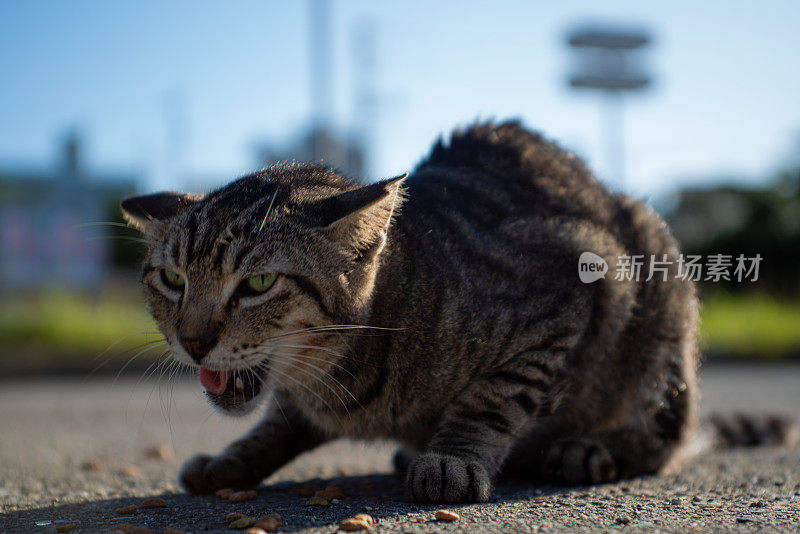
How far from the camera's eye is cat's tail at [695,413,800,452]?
13.2 ft

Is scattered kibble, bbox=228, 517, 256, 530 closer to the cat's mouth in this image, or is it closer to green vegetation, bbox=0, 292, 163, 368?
the cat's mouth

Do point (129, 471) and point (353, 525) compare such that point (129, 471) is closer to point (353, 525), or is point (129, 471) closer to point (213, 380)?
point (213, 380)

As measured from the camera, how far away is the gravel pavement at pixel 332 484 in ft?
6.85

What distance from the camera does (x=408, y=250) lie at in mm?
2713

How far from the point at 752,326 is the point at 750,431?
26.4ft

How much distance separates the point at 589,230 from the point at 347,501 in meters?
1.48

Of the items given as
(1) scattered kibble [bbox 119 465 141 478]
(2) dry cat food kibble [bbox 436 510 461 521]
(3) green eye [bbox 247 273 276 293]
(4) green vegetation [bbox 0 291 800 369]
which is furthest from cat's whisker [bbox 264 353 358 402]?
(4) green vegetation [bbox 0 291 800 369]

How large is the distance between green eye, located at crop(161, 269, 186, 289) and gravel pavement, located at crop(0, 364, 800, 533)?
16.7 inches

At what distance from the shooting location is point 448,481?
230cm

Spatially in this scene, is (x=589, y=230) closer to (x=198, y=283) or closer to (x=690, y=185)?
(x=198, y=283)

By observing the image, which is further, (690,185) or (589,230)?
(690,185)

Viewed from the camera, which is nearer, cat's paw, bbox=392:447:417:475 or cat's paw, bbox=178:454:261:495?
cat's paw, bbox=178:454:261:495

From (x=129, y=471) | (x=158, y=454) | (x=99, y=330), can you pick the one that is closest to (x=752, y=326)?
(x=99, y=330)

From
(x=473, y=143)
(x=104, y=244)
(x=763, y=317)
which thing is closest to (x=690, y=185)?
(x=763, y=317)
